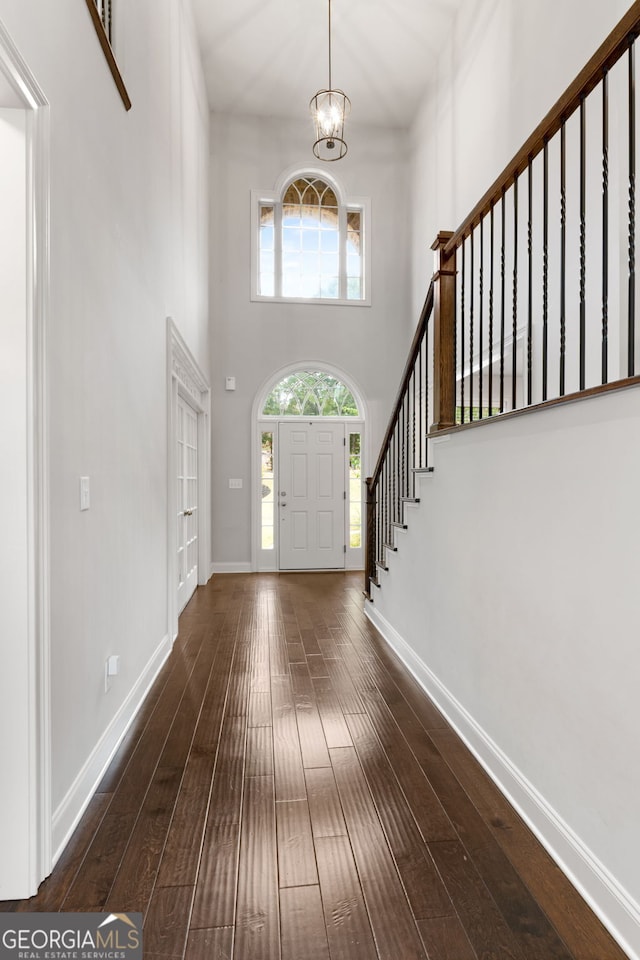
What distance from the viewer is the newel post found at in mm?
2781

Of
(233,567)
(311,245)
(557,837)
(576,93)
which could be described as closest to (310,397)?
(311,245)

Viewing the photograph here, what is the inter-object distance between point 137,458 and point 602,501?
2.19m

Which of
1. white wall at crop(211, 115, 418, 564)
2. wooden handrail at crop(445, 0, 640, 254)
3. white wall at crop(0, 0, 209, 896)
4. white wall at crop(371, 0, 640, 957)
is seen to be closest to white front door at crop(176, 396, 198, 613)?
white wall at crop(211, 115, 418, 564)

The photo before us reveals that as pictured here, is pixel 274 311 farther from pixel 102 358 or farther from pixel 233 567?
pixel 102 358

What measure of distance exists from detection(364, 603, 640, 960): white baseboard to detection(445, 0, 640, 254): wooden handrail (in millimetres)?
2160

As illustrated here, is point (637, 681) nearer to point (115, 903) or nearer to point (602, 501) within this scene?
point (602, 501)

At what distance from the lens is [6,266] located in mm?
1473

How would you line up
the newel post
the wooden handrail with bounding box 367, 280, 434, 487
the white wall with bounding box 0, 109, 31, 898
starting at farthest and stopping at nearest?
the wooden handrail with bounding box 367, 280, 434, 487 → the newel post → the white wall with bounding box 0, 109, 31, 898

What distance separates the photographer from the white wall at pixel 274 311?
6578 mm

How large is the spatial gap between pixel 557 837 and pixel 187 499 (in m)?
4.17

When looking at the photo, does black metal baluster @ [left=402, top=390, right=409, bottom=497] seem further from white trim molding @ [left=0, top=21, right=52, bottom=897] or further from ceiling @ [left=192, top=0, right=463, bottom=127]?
ceiling @ [left=192, top=0, right=463, bottom=127]

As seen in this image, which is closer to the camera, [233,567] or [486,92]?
[486,92]

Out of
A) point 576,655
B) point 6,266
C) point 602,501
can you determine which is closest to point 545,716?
point 576,655

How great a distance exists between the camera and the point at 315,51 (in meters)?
5.70
